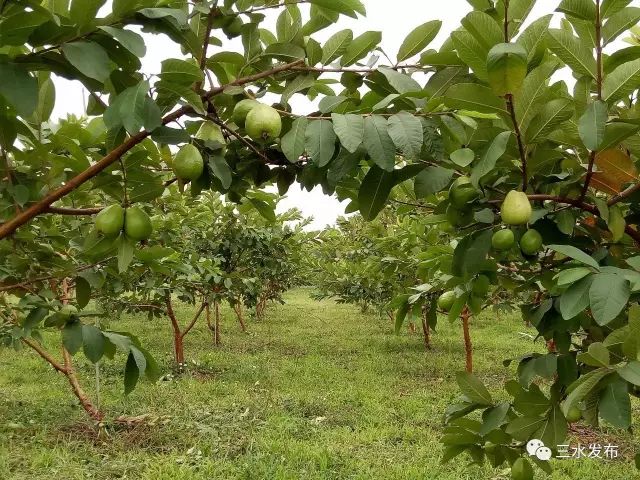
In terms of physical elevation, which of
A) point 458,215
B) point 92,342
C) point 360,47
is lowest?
point 92,342

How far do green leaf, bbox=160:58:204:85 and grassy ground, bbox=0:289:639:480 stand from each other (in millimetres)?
3491

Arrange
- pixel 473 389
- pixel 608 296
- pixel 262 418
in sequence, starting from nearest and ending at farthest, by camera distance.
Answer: pixel 608 296 < pixel 473 389 < pixel 262 418

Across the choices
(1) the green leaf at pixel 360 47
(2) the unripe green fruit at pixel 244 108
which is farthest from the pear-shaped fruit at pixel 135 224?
(1) the green leaf at pixel 360 47

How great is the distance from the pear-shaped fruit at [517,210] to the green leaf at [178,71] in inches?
21.9

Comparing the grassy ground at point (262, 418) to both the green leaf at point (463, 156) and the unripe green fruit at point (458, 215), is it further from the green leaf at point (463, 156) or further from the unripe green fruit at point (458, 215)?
the green leaf at point (463, 156)

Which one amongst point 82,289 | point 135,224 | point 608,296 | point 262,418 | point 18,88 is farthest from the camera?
point 262,418

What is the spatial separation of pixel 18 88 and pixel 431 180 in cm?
68

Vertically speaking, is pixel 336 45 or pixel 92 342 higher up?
pixel 336 45

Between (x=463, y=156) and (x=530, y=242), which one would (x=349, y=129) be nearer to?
(x=463, y=156)

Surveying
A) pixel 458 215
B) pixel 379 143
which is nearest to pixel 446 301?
pixel 458 215

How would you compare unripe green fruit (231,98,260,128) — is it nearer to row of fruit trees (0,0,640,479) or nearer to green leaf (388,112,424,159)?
row of fruit trees (0,0,640,479)

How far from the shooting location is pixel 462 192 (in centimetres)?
103

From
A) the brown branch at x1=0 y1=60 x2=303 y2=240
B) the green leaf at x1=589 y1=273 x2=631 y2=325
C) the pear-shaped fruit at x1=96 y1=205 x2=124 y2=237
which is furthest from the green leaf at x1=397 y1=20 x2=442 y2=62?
the pear-shaped fruit at x1=96 y1=205 x2=124 y2=237

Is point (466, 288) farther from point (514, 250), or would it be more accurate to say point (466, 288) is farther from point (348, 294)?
point (348, 294)
